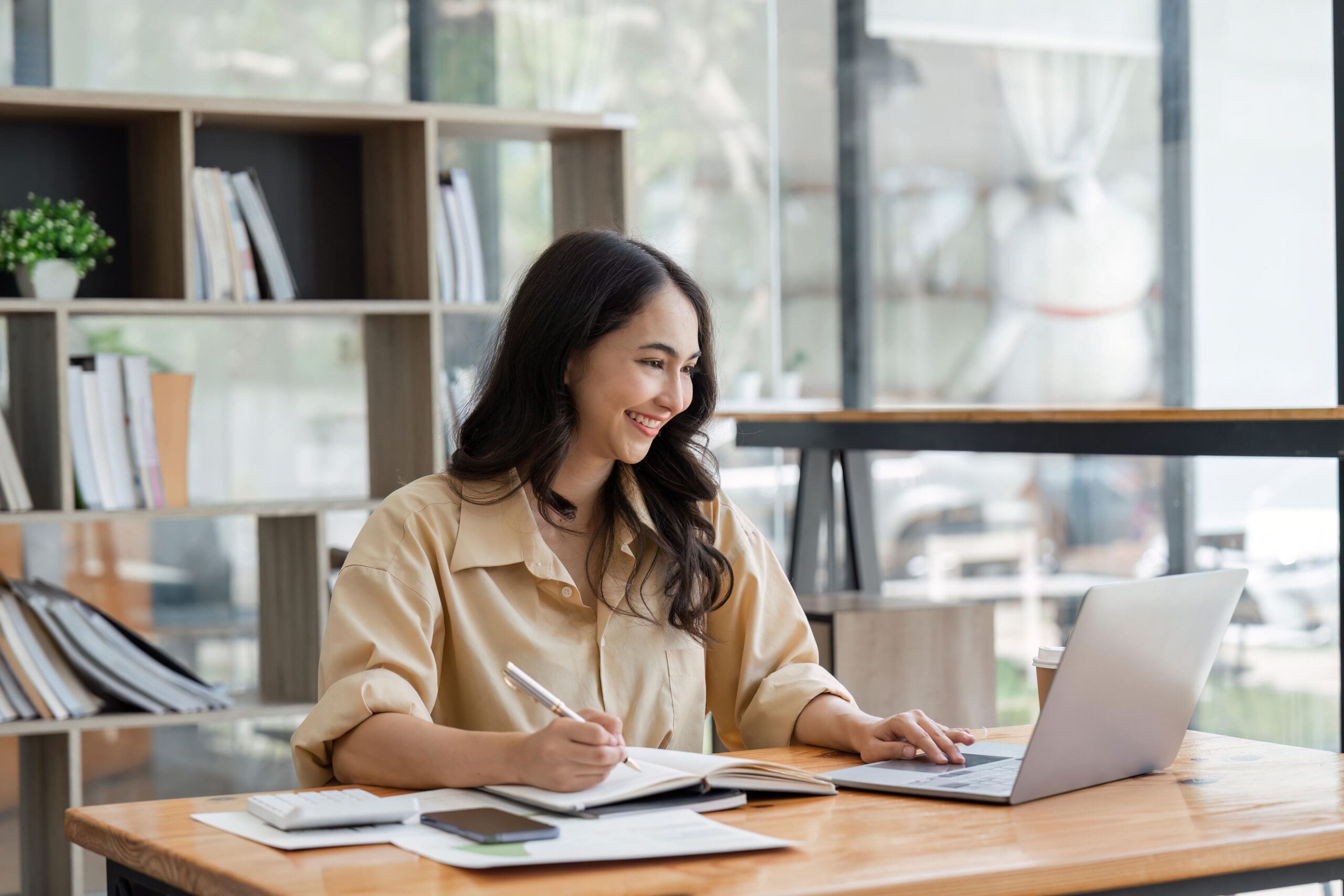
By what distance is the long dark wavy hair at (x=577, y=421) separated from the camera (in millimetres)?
1919

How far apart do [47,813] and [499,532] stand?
1.72 meters

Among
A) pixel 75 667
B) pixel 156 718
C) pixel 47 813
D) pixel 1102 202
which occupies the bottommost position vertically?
pixel 47 813

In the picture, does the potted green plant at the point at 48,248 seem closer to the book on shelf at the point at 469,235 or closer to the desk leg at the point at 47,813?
the book on shelf at the point at 469,235

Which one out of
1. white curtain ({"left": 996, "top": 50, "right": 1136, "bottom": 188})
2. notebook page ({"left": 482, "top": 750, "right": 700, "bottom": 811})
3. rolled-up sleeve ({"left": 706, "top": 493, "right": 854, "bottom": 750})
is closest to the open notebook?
notebook page ({"left": 482, "top": 750, "right": 700, "bottom": 811})

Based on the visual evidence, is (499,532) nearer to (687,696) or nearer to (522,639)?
(522,639)

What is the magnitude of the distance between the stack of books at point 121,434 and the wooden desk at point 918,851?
1.66 meters

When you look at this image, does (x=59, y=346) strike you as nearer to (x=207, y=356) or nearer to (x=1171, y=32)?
(x=207, y=356)

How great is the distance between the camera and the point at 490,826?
1319 mm

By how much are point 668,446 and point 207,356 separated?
90.4 inches

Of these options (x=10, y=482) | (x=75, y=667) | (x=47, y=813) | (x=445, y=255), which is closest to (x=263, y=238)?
(x=445, y=255)

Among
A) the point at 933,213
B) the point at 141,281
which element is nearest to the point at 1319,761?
the point at 141,281

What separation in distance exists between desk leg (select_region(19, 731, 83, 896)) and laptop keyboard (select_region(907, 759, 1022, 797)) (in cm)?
207

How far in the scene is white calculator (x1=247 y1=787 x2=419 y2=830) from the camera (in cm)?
135

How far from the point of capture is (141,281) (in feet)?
10.9
